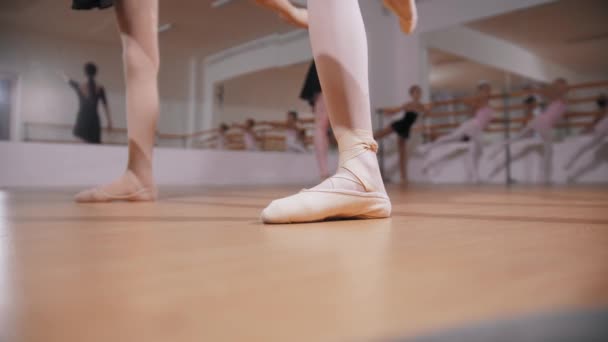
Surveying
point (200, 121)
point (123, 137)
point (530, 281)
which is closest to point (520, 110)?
point (200, 121)

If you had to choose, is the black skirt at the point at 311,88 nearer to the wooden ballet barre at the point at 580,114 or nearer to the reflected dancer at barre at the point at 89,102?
the reflected dancer at barre at the point at 89,102

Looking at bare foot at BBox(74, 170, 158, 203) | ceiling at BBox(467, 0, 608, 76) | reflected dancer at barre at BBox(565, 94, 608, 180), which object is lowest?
bare foot at BBox(74, 170, 158, 203)

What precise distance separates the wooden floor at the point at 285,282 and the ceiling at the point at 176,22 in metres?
2.62

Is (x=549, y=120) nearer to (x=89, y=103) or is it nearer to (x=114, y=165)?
(x=114, y=165)

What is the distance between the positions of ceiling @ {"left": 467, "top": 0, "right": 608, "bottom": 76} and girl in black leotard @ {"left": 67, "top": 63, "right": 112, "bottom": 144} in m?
5.31

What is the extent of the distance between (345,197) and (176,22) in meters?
2.93

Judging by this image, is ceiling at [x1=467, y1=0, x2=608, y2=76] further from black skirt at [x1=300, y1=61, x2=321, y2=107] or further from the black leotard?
the black leotard

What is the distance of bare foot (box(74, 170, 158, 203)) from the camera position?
124 cm

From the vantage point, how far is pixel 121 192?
1.24 m

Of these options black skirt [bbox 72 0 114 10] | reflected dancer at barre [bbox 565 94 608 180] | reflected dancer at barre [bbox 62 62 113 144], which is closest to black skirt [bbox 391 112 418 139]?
reflected dancer at barre [bbox 565 94 608 180]

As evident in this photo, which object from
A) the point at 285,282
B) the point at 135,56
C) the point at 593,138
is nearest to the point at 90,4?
the point at 135,56

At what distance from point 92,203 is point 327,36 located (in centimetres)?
81

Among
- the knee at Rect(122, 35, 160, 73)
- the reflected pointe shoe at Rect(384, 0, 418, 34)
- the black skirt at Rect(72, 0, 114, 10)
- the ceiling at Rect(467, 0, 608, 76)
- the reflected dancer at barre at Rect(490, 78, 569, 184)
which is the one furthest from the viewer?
the ceiling at Rect(467, 0, 608, 76)

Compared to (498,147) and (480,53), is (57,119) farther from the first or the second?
(480,53)
